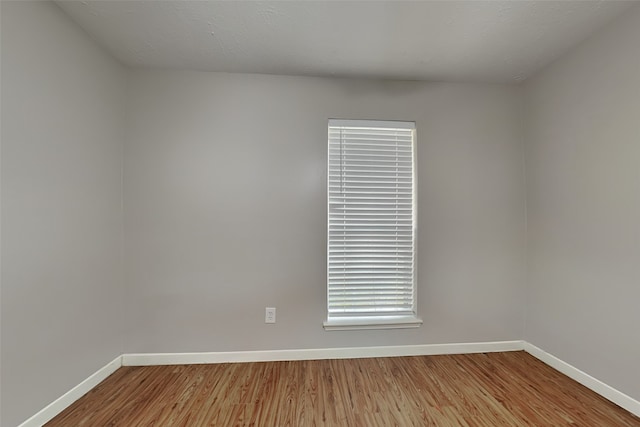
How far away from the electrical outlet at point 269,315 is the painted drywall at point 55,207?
1121 mm

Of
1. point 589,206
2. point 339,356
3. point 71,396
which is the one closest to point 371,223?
point 339,356

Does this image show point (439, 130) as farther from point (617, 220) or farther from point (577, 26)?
point (617, 220)

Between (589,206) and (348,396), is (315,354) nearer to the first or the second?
(348,396)

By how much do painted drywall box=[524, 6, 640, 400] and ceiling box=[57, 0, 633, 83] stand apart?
233mm

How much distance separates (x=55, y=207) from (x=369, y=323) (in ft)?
7.40

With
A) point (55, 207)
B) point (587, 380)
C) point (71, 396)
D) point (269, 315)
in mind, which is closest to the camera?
point (55, 207)

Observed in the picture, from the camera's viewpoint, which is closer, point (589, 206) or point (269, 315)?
point (589, 206)

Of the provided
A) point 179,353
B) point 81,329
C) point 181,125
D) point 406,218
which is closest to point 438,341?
point 406,218

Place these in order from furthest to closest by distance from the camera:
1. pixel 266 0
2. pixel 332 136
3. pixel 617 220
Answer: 1. pixel 332 136
2. pixel 617 220
3. pixel 266 0

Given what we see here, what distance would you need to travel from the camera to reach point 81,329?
1705 mm

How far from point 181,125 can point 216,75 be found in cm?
50

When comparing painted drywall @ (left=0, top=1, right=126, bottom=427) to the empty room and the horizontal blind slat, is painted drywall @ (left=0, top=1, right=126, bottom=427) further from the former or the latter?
the horizontal blind slat

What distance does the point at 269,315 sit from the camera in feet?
7.05

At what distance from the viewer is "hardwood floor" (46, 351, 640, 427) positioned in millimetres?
1515
